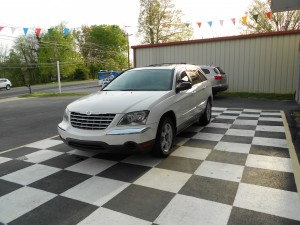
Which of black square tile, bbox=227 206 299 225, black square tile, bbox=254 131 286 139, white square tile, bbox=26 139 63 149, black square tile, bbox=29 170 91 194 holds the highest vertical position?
black square tile, bbox=254 131 286 139

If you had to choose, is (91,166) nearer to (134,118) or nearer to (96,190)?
(96,190)

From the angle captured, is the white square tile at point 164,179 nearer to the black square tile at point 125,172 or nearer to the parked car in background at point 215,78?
the black square tile at point 125,172

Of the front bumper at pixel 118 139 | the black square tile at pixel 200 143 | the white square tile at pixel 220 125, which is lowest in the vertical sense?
the black square tile at pixel 200 143

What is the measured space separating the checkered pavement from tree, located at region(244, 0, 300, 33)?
27186mm

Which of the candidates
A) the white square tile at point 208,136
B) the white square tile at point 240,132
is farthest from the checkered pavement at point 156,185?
the white square tile at point 240,132

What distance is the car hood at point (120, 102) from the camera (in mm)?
3809

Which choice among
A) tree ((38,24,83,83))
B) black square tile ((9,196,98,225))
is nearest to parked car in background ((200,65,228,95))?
black square tile ((9,196,98,225))

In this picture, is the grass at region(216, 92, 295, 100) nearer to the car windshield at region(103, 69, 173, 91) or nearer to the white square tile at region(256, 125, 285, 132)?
the white square tile at region(256, 125, 285, 132)

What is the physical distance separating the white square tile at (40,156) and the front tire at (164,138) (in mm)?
1961

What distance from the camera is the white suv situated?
3.67 meters

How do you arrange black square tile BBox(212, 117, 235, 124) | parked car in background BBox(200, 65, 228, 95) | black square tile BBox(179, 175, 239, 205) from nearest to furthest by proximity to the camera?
black square tile BBox(179, 175, 239, 205) < black square tile BBox(212, 117, 235, 124) < parked car in background BBox(200, 65, 228, 95)

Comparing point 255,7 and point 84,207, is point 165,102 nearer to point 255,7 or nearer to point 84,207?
point 84,207

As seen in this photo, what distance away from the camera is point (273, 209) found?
8.87ft

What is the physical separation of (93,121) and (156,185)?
1.34 m
